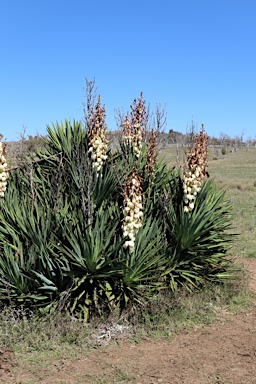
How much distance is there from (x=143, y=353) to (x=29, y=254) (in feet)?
5.69

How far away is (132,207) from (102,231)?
1.71ft

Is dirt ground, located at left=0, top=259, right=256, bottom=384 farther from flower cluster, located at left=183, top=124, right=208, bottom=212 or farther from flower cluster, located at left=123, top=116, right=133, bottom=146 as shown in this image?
flower cluster, located at left=123, top=116, right=133, bottom=146

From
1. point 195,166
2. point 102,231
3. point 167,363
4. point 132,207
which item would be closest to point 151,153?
point 195,166

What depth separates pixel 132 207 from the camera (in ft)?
16.9

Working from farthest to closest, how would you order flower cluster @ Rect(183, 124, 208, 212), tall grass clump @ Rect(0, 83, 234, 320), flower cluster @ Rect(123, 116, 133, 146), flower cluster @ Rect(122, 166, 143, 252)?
flower cluster @ Rect(123, 116, 133, 146), flower cluster @ Rect(183, 124, 208, 212), tall grass clump @ Rect(0, 83, 234, 320), flower cluster @ Rect(122, 166, 143, 252)

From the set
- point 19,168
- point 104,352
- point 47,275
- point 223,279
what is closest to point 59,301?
point 47,275

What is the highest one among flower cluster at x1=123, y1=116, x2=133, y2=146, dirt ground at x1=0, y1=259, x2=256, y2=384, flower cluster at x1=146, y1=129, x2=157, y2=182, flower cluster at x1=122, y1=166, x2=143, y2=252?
flower cluster at x1=123, y1=116, x2=133, y2=146

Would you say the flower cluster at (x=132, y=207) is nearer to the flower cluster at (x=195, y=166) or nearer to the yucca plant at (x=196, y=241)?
the flower cluster at (x=195, y=166)

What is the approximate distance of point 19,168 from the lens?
263 inches

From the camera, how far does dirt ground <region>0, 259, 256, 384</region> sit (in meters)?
4.37

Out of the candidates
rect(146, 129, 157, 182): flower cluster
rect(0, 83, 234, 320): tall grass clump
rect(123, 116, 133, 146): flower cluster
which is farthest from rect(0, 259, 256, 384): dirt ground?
rect(123, 116, 133, 146): flower cluster

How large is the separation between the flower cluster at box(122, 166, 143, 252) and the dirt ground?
121cm

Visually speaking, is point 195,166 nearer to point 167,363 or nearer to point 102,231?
point 102,231

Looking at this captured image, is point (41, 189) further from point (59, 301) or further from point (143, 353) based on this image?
point (143, 353)
